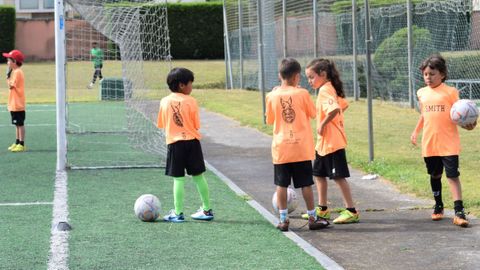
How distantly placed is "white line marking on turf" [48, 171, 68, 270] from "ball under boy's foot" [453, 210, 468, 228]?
11.6 feet

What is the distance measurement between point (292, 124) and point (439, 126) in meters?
1.43

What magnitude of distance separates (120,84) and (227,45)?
6286 mm

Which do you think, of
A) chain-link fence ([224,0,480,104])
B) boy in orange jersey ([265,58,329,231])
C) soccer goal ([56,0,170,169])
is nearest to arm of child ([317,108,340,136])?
boy in orange jersey ([265,58,329,231])

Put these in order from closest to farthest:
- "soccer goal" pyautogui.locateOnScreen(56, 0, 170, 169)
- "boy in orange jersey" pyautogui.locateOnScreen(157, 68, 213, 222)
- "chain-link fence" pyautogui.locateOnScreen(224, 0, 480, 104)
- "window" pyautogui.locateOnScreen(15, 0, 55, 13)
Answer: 1. "boy in orange jersey" pyautogui.locateOnScreen(157, 68, 213, 222)
2. "soccer goal" pyautogui.locateOnScreen(56, 0, 170, 169)
3. "chain-link fence" pyautogui.locateOnScreen(224, 0, 480, 104)
4. "window" pyautogui.locateOnScreen(15, 0, 55, 13)

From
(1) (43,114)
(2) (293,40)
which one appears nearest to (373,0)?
A: (2) (293,40)

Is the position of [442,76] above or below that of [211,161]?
above

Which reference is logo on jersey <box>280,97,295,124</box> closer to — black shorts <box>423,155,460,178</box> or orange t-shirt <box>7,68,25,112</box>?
black shorts <box>423,155,460,178</box>

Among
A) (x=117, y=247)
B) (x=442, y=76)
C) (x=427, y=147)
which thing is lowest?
(x=117, y=247)

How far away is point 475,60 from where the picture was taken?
1950 centimetres

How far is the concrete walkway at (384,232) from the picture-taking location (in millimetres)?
7234

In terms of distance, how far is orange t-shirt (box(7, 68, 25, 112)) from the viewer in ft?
49.9

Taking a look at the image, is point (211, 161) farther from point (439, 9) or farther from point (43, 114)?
point (43, 114)

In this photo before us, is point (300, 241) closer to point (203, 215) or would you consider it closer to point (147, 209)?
point (203, 215)

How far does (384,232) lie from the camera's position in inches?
330
